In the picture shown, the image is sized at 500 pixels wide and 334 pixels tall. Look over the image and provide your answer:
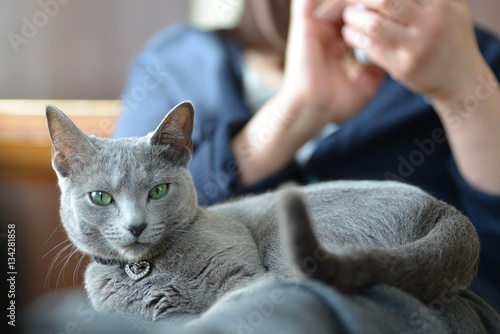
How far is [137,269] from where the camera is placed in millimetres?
724

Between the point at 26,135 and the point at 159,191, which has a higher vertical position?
the point at 159,191

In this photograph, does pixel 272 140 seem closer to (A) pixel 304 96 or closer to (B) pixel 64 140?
(A) pixel 304 96

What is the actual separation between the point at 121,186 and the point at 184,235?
14 centimetres

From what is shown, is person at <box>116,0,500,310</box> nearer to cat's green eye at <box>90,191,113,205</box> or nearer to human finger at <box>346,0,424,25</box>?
human finger at <box>346,0,424,25</box>

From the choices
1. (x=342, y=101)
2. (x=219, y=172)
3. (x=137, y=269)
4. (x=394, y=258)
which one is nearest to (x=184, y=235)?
(x=137, y=269)

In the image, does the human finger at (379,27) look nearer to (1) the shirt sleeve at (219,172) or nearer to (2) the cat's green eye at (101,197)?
(1) the shirt sleeve at (219,172)

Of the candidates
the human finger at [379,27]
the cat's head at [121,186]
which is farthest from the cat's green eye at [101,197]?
the human finger at [379,27]

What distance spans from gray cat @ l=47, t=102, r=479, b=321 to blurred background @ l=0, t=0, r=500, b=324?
0.38ft

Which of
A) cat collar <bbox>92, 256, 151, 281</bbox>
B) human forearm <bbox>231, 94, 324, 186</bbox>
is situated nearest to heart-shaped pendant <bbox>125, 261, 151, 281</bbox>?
cat collar <bbox>92, 256, 151, 281</bbox>

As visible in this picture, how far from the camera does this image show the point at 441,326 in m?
0.58

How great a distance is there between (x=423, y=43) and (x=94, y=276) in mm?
756

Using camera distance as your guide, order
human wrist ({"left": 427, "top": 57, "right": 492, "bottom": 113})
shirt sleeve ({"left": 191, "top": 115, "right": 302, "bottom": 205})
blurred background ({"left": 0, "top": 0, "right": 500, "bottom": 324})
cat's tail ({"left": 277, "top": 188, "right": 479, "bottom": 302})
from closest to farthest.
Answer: cat's tail ({"left": 277, "top": 188, "right": 479, "bottom": 302})
blurred background ({"left": 0, "top": 0, "right": 500, "bottom": 324})
human wrist ({"left": 427, "top": 57, "right": 492, "bottom": 113})
shirt sleeve ({"left": 191, "top": 115, "right": 302, "bottom": 205})

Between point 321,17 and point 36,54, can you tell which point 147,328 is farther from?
point 36,54

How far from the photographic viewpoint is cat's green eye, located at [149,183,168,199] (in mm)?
706
